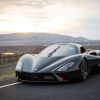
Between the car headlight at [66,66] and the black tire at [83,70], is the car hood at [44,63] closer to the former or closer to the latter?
the car headlight at [66,66]

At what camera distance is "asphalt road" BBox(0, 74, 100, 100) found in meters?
7.85

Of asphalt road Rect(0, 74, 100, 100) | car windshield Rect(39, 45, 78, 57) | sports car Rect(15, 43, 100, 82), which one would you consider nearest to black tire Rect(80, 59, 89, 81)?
Result: sports car Rect(15, 43, 100, 82)

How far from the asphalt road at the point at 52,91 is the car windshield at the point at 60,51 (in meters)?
1.21

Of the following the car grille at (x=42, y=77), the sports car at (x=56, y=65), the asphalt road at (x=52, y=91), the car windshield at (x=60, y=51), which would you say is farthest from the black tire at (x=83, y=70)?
the car grille at (x=42, y=77)

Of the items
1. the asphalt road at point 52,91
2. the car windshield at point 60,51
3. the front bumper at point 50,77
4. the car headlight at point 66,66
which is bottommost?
the asphalt road at point 52,91

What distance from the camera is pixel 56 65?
10.3 metres

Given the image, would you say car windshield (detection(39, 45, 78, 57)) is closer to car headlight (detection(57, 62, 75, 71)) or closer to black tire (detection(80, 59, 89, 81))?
black tire (detection(80, 59, 89, 81))

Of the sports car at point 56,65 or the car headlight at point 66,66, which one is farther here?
the car headlight at point 66,66

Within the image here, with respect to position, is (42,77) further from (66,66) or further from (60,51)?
(60,51)

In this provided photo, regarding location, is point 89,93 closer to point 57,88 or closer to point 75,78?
point 57,88

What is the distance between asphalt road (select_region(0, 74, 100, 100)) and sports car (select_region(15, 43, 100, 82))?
0.77ft

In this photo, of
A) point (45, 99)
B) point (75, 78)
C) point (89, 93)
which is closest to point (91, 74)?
point (75, 78)

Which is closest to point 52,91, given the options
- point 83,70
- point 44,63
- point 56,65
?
point 56,65

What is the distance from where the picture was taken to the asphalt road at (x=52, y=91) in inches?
Answer: 309
